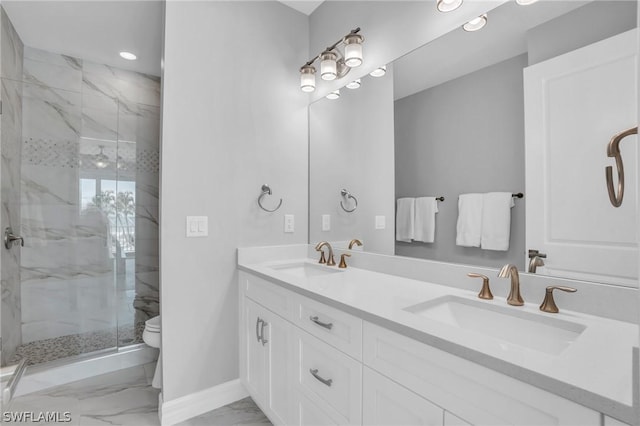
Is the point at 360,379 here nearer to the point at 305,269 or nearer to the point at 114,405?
the point at 305,269

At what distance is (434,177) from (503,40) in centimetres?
60

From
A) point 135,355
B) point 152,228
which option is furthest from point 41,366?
point 152,228

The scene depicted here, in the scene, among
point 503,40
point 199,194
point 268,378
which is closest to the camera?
point 503,40

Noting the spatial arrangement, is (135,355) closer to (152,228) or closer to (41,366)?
(41,366)

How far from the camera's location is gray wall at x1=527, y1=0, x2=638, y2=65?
93 centimetres

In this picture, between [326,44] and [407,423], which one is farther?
[326,44]

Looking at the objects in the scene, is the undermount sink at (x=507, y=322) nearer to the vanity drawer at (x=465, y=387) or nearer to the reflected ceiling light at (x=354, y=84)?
the vanity drawer at (x=465, y=387)

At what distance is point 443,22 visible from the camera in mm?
1433

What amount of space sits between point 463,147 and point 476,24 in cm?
53

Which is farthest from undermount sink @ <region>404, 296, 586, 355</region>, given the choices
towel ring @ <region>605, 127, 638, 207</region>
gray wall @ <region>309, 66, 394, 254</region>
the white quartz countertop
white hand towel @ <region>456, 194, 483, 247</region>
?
gray wall @ <region>309, 66, 394, 254</region>

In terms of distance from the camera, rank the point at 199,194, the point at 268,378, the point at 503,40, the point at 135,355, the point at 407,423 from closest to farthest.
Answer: the point at 407,423
the point at 503,40
the point at 268,378
the point at 199,194
the point at 135,355

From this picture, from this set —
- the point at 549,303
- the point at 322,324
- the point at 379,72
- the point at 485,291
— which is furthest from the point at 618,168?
the point at 379,72

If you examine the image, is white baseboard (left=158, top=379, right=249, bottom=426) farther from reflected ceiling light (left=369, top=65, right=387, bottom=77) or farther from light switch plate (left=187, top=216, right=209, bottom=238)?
reflected ceiling light (left=369, top=65, right=387, bottom=77)

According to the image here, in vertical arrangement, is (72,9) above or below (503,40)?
above
